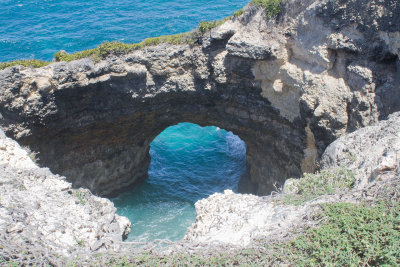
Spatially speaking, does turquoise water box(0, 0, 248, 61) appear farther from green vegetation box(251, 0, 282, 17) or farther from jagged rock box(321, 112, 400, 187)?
jagged rock box(321, 112, 400, 187)

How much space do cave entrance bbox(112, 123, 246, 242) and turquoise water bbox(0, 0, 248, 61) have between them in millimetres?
11104

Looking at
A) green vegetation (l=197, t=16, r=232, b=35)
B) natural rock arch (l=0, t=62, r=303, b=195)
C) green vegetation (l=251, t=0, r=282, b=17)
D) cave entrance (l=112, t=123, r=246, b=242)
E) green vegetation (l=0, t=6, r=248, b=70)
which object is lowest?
cave entrance (l=112, t=123, r=246, b=242)

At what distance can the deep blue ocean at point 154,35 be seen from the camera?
2541cm

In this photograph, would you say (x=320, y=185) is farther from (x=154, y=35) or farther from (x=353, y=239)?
(x=154, y=35)

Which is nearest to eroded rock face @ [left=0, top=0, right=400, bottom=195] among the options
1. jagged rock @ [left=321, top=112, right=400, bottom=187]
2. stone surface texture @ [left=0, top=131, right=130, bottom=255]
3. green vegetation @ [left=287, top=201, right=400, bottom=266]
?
jagged rock @ [left=321, top=112, right=400, bottom=187]

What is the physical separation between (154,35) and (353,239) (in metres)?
31.2

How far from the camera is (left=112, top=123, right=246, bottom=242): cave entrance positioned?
23984 mm

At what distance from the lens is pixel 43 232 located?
9.77 meters

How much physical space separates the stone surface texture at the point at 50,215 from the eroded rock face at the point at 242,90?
7.40 meters

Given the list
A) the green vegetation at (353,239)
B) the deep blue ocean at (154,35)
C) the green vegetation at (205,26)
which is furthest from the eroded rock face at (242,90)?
the green vegetation at (353,239)

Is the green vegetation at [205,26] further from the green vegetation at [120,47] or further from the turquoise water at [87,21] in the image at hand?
the turquoise water at [87,21]

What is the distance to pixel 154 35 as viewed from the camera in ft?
119

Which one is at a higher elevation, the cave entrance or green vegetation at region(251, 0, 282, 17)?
green vegetation at region(251, 0, 282, 17)

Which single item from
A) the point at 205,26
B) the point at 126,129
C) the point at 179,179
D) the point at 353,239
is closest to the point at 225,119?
the point at 205,26
